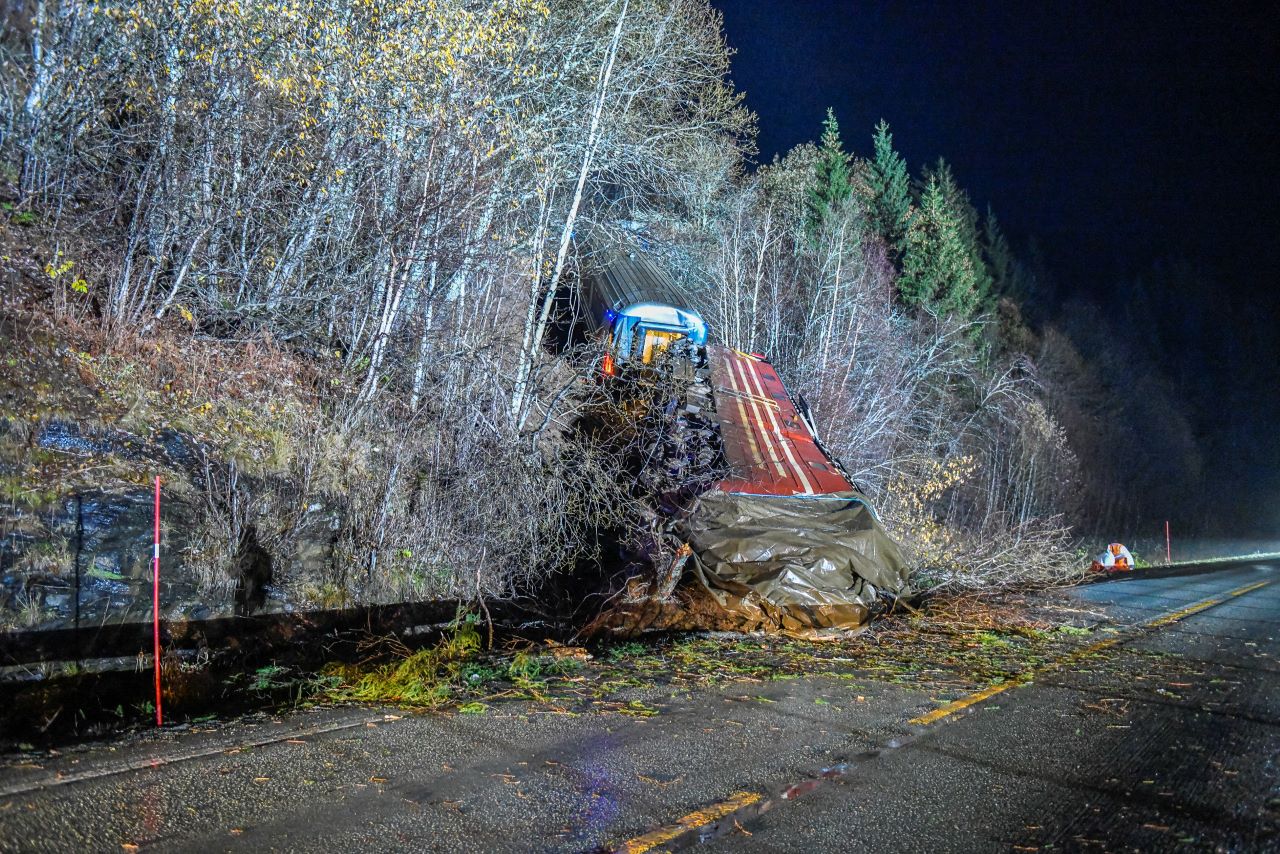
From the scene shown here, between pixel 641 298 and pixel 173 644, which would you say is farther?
pixel 641 298

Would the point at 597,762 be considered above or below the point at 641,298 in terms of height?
below

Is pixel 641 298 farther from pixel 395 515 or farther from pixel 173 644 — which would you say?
pixel 173 644

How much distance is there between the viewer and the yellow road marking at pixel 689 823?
338cm

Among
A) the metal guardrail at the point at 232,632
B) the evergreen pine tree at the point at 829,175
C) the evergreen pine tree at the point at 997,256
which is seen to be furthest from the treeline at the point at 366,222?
the evergreen pine tree at the point at 997,256

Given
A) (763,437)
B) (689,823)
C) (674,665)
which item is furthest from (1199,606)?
(689,823)

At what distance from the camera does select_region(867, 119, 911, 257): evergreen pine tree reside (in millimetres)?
31467

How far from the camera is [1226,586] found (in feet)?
49.9

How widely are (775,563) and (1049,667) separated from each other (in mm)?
2700

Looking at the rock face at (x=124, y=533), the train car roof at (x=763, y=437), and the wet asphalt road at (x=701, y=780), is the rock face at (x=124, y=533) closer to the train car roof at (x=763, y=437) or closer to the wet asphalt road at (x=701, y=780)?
the wet asphalt road at (x=701, y=780)

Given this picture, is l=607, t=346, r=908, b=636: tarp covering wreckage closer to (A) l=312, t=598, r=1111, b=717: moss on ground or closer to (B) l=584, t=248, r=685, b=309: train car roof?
(A) l=312, t=598, r=1111, b=717: moss on ground

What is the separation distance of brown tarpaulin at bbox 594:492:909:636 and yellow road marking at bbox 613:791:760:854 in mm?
4359

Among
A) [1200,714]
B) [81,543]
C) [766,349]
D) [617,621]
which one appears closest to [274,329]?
[81,543]

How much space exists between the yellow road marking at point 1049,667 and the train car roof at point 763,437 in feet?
9.53

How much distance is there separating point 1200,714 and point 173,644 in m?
8.10
